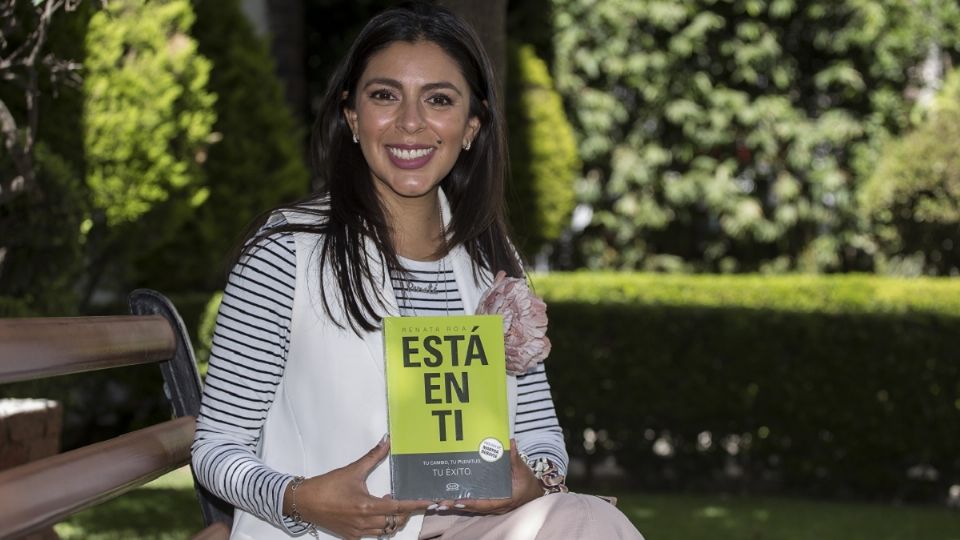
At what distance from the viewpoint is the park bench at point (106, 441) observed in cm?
189

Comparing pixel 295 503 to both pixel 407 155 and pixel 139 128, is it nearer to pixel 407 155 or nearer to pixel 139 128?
pixel 407 155

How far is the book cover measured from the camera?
7.47 feet

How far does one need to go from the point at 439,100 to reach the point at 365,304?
48cm

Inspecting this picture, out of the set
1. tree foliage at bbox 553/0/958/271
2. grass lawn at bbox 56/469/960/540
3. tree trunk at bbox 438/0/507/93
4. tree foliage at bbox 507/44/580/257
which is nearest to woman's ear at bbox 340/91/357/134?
tree trunk at bbox 438/0/507/93

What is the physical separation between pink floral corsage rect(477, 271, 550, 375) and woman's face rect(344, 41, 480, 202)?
0.33 meters

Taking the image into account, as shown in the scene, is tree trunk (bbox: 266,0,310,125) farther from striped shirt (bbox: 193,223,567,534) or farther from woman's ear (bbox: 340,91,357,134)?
striped shirt (bbox: 193,223,567,534)

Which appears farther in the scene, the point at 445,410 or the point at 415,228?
the point at 415,228

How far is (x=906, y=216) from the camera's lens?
557 inches

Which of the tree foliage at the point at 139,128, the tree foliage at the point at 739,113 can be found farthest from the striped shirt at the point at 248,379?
the tree foliage at the point at 739,113

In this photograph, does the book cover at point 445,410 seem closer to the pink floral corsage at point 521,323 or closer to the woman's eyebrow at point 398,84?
the pink floral corsage at point 521,323

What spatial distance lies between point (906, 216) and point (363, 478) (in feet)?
41.6

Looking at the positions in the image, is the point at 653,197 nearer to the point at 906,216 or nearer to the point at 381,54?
the point at 906,216

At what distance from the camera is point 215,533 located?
8.68ft

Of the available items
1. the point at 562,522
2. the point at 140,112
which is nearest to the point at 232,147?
the point at 140,112
